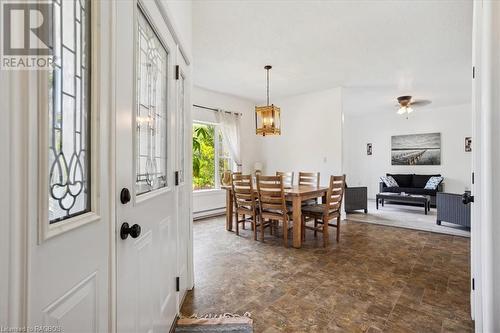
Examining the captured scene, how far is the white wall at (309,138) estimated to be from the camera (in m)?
5.12

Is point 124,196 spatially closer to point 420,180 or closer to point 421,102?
point 421,102

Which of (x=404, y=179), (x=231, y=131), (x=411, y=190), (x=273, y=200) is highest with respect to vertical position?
(x=231, y=131)

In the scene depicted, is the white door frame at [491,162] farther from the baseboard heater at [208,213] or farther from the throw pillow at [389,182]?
the throw pillow at [389,182]

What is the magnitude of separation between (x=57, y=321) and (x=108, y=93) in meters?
0.71

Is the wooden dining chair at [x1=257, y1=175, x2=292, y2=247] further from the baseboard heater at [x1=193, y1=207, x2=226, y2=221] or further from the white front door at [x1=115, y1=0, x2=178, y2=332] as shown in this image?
the baseboard heater at [x1=193, y1=207, x2=226, y2=221]

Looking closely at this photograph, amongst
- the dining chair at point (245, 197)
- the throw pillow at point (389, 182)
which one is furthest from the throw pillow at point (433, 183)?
the dining chair at point (245, 197)

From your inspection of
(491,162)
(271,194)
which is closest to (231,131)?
(271,194)

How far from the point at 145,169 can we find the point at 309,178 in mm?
3570

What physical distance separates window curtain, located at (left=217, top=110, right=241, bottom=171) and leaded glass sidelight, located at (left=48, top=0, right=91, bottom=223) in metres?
4.73

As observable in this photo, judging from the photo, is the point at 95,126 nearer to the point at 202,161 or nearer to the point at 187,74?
the point at 187,74

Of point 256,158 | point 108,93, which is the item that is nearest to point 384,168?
point 256,158

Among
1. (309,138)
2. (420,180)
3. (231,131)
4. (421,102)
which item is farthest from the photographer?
(420,180)

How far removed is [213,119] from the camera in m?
5.46

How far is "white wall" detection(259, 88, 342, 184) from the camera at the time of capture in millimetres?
5121
